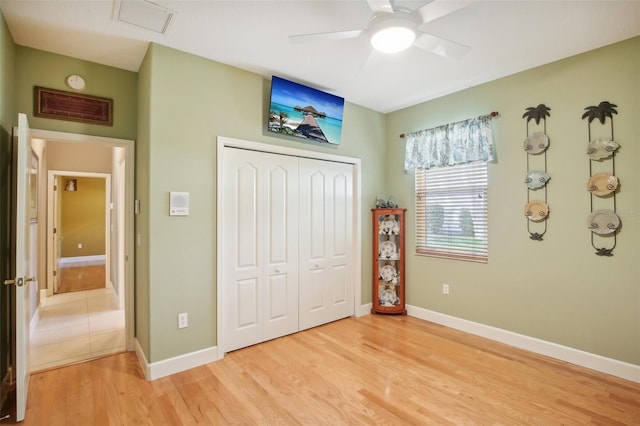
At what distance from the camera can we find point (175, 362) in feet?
8.66

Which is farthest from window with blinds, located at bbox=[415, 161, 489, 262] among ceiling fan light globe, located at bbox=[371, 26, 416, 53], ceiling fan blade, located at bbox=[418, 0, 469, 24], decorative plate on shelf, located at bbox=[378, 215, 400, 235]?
ceiling fan blade, located at bbox=[418, 0, 469, 24]

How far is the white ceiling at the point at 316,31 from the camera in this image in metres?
2.11

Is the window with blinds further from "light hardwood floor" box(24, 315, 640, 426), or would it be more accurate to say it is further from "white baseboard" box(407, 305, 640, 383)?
"light hardwood floor" box(24, 315, 640, 426)

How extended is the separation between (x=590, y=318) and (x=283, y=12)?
11.7 feet

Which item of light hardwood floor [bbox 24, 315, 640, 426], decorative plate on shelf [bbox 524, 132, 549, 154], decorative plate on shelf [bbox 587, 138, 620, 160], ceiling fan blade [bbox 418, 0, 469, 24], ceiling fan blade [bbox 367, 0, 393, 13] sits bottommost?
light hardwood floor [bbox 24, 315, 640, 426]

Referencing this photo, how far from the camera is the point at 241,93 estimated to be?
120 inches

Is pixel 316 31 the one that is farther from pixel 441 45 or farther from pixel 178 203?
pixel 178 203

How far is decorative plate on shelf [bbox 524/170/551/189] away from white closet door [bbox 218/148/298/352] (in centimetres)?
238

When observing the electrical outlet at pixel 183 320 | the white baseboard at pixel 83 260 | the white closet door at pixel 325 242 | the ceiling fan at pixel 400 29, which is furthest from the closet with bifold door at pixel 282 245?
the white baseboard at pixel 83 260

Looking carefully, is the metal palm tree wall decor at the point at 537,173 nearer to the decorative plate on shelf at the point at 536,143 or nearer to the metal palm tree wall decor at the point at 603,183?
the decorative plate on shelf at the point at 536,143

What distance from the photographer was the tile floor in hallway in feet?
9.58

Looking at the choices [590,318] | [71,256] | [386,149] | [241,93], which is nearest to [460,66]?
[386,149]

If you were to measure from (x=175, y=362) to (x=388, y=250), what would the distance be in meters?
2.78

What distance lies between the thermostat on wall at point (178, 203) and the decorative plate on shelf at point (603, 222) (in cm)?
354
